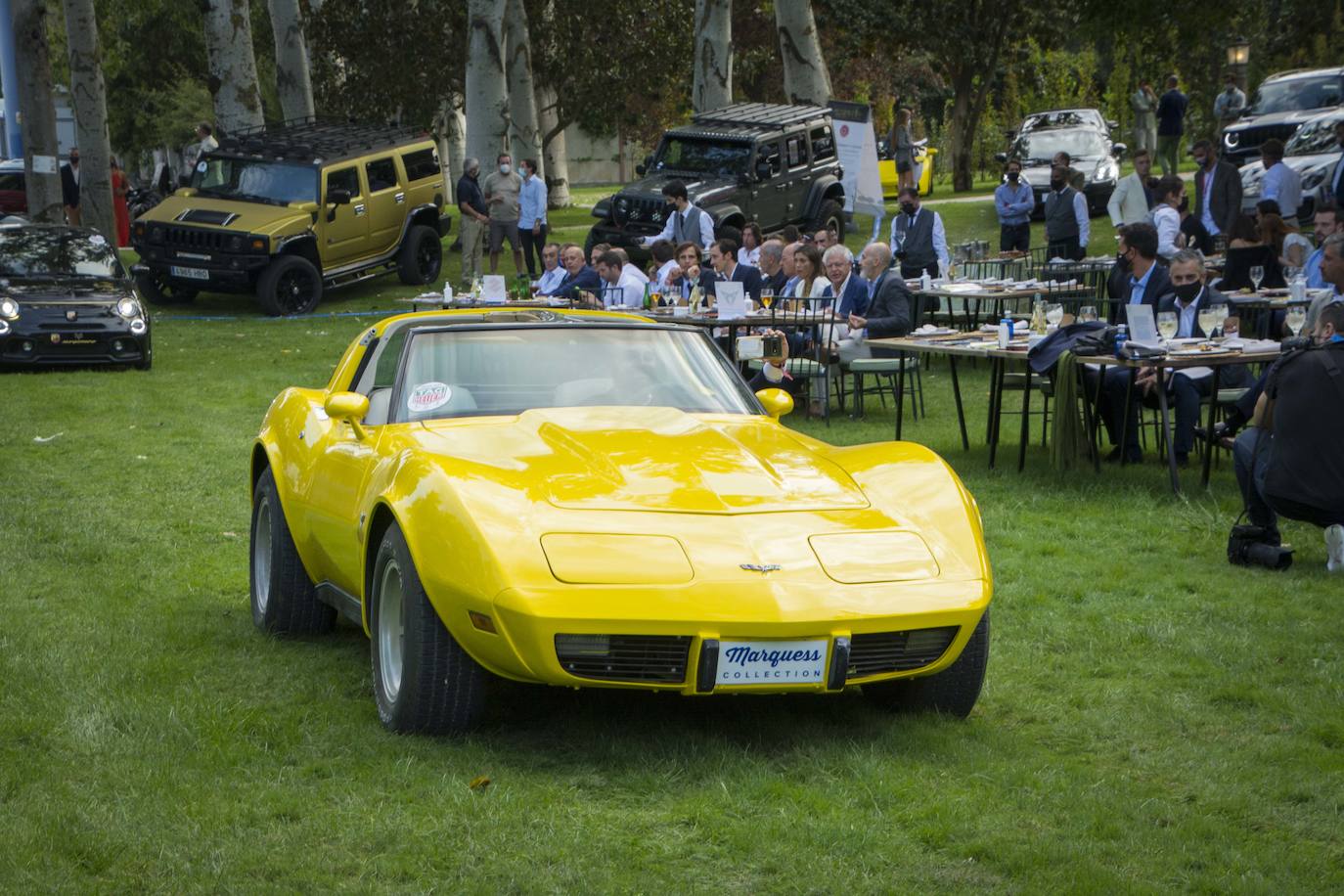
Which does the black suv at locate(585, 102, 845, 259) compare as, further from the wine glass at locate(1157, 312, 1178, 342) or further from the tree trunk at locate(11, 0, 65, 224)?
the wine glass at locate(1157, 312, 1178, 342)

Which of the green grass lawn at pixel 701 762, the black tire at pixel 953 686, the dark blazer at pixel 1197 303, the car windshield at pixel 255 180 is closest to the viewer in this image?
the green grass lawn at pixel 701 762

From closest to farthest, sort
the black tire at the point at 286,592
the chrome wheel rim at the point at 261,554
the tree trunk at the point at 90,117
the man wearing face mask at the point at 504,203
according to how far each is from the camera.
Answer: the black tire at the point at 286,592 → the chrome wheel rim at the point at 261,554 → the man wearing face mask at the point at 504,203 → the tree trunk at the point at 90,117

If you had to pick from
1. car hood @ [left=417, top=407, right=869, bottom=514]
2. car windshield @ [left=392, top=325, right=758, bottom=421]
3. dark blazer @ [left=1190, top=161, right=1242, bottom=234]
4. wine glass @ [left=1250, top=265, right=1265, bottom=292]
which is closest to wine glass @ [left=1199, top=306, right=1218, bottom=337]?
wine glass @ [left=1250, top=265, right=1265, bottom=292]

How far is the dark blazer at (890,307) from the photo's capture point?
14484mm

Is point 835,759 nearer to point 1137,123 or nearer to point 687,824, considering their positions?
point 687,824

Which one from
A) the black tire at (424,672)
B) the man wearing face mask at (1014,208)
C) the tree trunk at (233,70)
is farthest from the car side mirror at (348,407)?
the tree trunk at (233,70)

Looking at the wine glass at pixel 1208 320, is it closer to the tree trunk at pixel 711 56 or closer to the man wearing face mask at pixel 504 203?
the man wearing face mask at pixel 504 203

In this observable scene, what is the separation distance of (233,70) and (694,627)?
92.1 feet

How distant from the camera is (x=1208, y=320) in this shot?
11398 millimetres

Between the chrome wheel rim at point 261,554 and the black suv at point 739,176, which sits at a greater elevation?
the black suv at point 739,176

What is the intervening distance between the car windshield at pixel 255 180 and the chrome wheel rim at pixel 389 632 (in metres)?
21.4

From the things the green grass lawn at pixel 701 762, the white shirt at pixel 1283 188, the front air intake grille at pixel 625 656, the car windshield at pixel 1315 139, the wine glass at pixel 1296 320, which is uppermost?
the car windshield at pixel 1315 139

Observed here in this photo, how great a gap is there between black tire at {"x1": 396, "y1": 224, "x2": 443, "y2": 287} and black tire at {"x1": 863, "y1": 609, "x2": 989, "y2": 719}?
24.0 metres

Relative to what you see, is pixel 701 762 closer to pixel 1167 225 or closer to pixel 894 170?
pixel 1167 225
